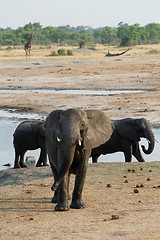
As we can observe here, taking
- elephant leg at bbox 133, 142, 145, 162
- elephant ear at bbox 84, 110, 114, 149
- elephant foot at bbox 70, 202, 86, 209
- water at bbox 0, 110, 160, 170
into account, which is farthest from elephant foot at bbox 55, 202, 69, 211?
elephant leg at bbox 133, 142, 145, 162

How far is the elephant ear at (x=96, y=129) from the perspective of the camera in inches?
263

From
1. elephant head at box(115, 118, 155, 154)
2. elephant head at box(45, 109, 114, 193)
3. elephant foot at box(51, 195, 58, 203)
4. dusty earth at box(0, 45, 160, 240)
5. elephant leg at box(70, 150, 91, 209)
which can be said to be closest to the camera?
dusty earth at box(0, 45, 160, 240)

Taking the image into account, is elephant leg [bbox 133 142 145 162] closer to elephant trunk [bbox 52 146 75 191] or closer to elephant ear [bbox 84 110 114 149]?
elephant ear [bbox 84 110 114 149]

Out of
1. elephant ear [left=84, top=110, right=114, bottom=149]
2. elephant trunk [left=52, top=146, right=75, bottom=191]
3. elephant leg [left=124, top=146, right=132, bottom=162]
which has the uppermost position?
elephant ear [left=84, top=110, right=114, bottom=149]

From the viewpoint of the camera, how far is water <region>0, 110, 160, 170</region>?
40.7 ft

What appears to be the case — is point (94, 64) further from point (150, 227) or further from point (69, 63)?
point (150, 227)

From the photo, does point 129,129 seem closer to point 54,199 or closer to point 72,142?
point 54,199

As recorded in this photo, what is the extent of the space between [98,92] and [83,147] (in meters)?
18.1

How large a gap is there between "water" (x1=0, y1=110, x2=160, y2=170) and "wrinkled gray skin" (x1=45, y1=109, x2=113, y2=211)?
474 cm

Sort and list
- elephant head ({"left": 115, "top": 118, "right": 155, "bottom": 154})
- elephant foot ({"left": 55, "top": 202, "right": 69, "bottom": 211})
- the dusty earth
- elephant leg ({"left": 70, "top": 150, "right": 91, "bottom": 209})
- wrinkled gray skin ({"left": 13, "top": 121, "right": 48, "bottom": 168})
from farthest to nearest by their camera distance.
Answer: elephant head ({"left": 115, "top": 118, "right": 155, "bottom": 154}), wrinkled gray skin ({"left": 13, "top": 121, "right": 48, "bottom": 168}), elephant leg ({"left": 70, "top": 150, "right": 91, "bottom": 209}), elephant foot ({"left": 55, "top": 202, "right": 69, "bottom": 211}), the dusty earth

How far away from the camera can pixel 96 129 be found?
22.8 ft

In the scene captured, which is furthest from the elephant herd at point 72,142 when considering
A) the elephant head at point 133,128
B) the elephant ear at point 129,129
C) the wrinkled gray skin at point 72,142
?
the elephant ear at point 129,129

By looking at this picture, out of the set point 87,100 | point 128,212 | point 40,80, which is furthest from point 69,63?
point 128,212

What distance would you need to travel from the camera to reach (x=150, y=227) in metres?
5.61
